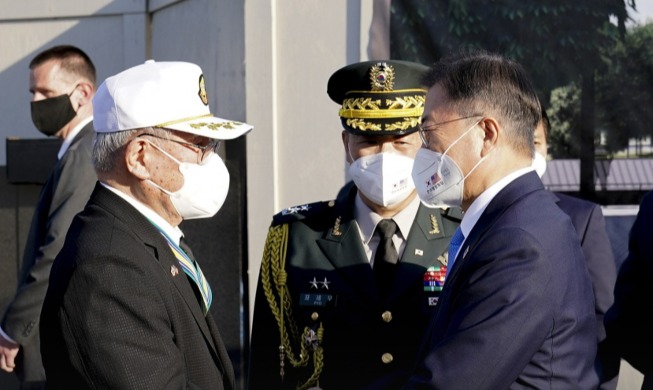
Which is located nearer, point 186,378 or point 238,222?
point 186,378

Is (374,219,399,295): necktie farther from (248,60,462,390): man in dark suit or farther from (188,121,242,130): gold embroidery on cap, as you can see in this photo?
(188,121,242,130): gold embroidery on cap

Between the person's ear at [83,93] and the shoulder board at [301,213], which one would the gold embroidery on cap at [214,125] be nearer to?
the shoulder board at [301,213]

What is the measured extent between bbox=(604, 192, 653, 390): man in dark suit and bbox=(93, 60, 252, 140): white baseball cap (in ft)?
4.58

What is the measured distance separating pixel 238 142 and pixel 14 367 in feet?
5.89

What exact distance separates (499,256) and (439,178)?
→ 17.9 inches

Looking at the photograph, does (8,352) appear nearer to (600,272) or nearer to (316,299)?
(316,299)

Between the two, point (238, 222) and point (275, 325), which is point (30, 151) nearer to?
point (238, 222)

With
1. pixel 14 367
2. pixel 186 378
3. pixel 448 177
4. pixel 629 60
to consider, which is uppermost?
pixel 629 60

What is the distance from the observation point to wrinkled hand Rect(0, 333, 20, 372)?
4.16 m

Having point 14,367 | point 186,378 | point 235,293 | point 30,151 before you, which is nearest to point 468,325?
point 186,378

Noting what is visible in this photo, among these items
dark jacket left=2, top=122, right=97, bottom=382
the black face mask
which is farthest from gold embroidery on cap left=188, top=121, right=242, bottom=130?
the black face mask

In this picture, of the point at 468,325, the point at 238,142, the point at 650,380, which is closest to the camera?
the point at 468,325

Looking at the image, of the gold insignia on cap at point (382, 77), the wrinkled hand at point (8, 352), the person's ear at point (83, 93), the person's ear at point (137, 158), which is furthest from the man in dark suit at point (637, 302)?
the person's ear at point (83, 93)

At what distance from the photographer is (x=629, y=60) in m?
4.77
